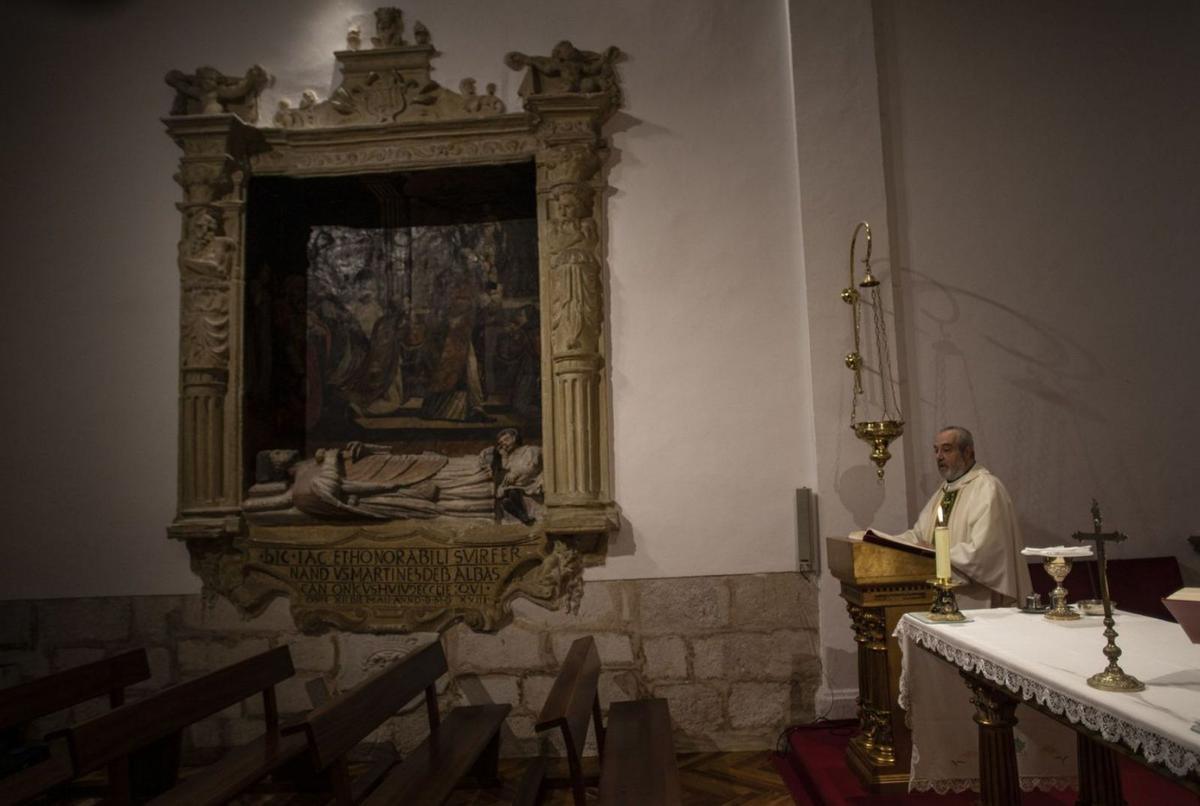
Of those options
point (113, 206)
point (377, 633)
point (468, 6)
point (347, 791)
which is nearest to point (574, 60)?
point (468, 6)

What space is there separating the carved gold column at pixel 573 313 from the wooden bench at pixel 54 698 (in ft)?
7.55

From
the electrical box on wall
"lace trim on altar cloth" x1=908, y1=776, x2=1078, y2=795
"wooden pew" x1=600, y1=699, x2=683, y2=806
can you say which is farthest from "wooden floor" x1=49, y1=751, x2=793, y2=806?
the electrical box on wall

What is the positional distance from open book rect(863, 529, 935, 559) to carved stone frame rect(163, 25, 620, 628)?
166cm

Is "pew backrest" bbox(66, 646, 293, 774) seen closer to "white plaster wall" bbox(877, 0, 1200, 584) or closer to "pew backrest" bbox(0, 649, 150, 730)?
"pew backrest" bbox(0, 649, 150, 730)

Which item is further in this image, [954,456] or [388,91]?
[388,91]

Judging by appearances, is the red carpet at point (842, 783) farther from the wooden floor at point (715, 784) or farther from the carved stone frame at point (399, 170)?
the carved stone frame at point (399, 170)

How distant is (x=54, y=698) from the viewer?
11.8 feet

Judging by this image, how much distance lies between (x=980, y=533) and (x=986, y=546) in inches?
2.5

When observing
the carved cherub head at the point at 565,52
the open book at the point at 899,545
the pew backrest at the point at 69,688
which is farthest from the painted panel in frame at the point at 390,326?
the open book at the point at 899,545

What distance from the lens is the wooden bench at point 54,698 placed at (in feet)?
10.8

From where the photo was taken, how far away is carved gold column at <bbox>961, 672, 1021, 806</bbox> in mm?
2746

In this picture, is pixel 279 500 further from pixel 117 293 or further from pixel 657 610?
pixel 657 610

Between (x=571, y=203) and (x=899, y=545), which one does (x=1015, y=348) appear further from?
(x=571, y=203)

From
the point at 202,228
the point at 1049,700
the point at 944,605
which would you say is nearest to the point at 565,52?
the point at 202,228
